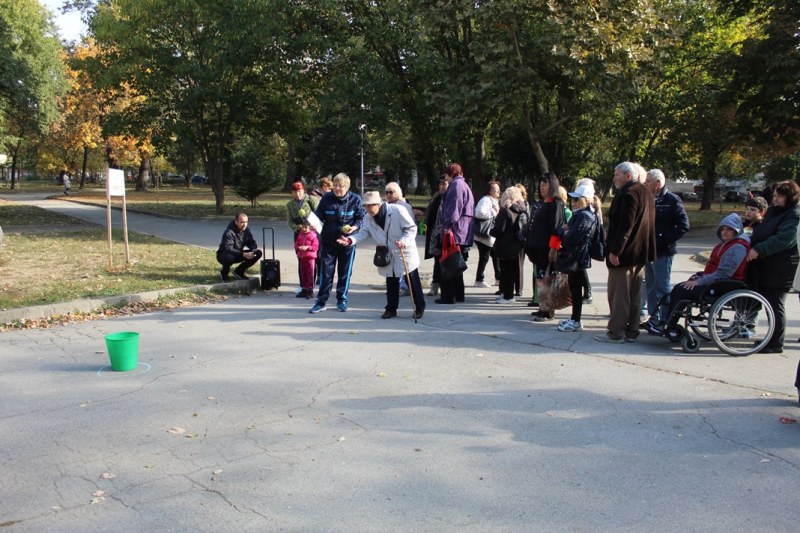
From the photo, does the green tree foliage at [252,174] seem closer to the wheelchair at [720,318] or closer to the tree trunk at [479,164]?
the tree trunk at [479,164]

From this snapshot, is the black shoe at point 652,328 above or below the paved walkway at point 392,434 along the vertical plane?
above

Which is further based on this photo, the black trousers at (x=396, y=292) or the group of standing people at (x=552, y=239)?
the black trousers at (x=396, y=292)

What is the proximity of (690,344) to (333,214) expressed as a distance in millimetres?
4922

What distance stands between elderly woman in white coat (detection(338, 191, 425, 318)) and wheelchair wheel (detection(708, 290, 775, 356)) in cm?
363

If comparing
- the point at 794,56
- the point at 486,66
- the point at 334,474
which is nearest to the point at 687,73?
the point at 794,56

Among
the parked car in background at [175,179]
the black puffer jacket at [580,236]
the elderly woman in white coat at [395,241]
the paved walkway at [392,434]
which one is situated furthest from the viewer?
the parked car in background at [175,179]

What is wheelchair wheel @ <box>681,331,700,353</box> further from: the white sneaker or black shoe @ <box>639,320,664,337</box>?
the white sneaker

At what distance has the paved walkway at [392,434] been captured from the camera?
385cm

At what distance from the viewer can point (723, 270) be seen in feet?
24.4

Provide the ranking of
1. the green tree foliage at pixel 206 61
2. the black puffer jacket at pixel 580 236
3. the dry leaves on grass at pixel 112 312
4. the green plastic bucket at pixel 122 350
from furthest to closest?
the green tree foliage at pixel 206 61 < the dry leaves on grass at pixel 112 312 < the black puffer jacket at pixel 580 236 < the green plastic bucket at pixel 122 350

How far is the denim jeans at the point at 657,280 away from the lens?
845 cm

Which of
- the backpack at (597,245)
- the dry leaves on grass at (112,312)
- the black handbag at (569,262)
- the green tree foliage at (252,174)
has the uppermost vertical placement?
the green tree foliage at (252,174)

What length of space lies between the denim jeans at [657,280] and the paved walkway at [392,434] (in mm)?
829

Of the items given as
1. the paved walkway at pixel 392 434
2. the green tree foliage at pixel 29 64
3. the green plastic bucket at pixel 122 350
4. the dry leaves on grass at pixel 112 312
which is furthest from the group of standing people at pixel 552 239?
the green tree foliage at pixel 29 64
